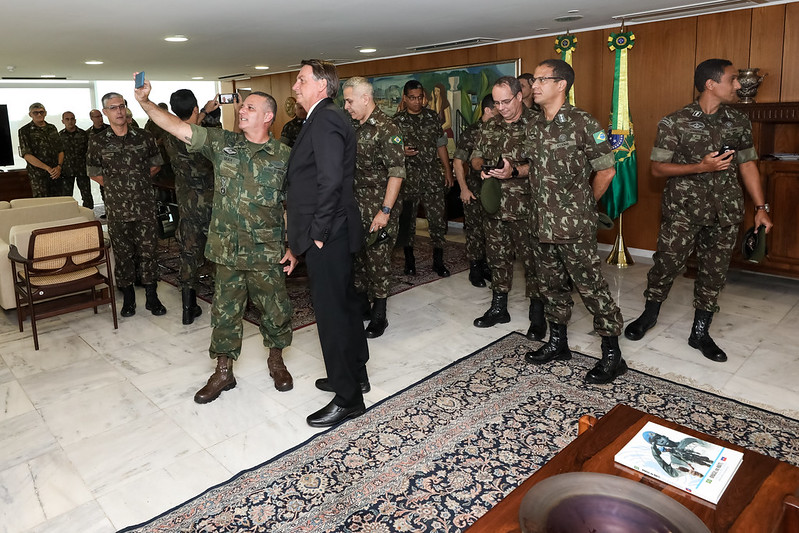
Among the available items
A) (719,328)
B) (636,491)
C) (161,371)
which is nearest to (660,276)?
(719,328)

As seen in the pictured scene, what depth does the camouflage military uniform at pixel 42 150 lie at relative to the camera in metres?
8.20

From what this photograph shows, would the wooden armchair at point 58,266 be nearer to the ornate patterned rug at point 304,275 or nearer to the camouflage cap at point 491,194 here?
the ornate patterned rug at point 304,275

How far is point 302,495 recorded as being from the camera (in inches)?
94.1

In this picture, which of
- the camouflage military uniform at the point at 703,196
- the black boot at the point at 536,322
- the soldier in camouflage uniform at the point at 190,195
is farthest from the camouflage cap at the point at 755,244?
the soldier in camouflage uniform at the point at 190,195

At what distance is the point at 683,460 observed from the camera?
1714 millimetres

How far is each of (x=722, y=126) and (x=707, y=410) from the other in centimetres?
166

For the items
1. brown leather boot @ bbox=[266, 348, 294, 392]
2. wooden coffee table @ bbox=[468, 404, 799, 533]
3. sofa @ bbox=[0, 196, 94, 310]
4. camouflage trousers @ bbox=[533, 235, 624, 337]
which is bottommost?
brown leather boot @ bbox=[266, 348, 294, 392]

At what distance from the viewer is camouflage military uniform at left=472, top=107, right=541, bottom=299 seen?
3.82 m

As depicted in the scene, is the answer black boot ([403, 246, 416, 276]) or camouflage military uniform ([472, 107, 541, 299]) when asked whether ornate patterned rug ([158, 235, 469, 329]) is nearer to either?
black boot ([403, 246, 416, 276])

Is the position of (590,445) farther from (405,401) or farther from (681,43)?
(681,43)

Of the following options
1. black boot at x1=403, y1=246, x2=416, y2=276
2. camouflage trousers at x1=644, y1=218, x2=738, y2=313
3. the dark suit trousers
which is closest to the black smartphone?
the dark suit trousers

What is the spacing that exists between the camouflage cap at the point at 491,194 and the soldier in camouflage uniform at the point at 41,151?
23.0 ft

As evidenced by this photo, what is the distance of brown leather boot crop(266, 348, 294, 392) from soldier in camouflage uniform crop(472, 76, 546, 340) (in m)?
1.50

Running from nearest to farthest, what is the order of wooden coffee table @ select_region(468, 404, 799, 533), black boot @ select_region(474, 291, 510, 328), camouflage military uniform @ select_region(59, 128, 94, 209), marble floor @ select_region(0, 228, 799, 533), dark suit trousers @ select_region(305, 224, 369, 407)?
wooden coffee table @ select_region(468, 404, 799, 533)
marble floor @ select_region(0, 228, 799, 533)
dark suit trousers @ select_region(305, 224, 369, 407)
black boot @ select_region(474, 291, 510, 328)
camouflage military uniform @ select_region(59, 128, 94, 209)
